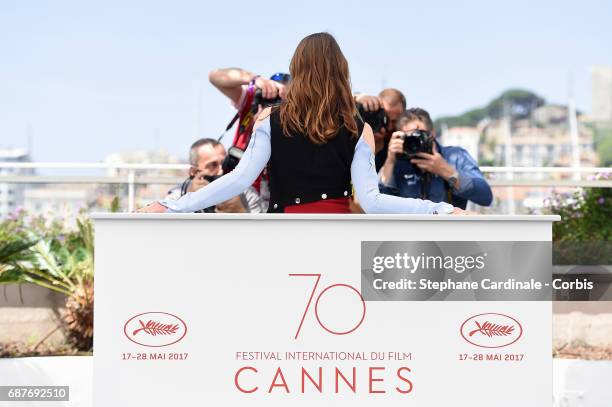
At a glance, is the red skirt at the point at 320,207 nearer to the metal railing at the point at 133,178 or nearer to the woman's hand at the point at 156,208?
the woman's hand at the point at 156,208

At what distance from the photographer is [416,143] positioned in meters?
4.39

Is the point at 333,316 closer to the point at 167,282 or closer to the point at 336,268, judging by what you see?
the point at 336,268

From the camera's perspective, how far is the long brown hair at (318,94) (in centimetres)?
302

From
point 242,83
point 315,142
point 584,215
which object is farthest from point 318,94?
point 584,215

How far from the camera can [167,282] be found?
260 centimetres

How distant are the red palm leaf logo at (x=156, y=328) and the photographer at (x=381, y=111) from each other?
2.05m

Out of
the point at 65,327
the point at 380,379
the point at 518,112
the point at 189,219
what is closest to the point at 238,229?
the point at 189,219

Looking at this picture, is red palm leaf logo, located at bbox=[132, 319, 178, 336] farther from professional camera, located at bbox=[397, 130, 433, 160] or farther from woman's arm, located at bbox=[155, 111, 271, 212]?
professional camera, located at bbox=[397, 130, 433, 160]

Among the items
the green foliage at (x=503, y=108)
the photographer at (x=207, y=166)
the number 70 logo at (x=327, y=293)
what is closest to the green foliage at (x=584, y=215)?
the photographer at (x=207, y=166)

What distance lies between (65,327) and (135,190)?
3.76ft

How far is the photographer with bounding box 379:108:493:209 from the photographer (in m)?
4.39

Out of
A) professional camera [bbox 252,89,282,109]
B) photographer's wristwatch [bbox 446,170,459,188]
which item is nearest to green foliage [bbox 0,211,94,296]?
professional camera [bbox 252,89,282,109]

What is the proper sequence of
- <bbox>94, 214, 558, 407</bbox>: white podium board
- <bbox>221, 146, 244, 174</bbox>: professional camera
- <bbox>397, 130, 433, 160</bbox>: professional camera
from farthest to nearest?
<bbox>397, 130, 433, 160</bbox>: professional camera < <bbox>221, 146, 244, 174</bbox>: professional camera < <bbox>94, 214, 558, 407</bbox>: white podium board

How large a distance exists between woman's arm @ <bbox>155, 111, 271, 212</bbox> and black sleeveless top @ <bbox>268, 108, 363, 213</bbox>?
0.03m
